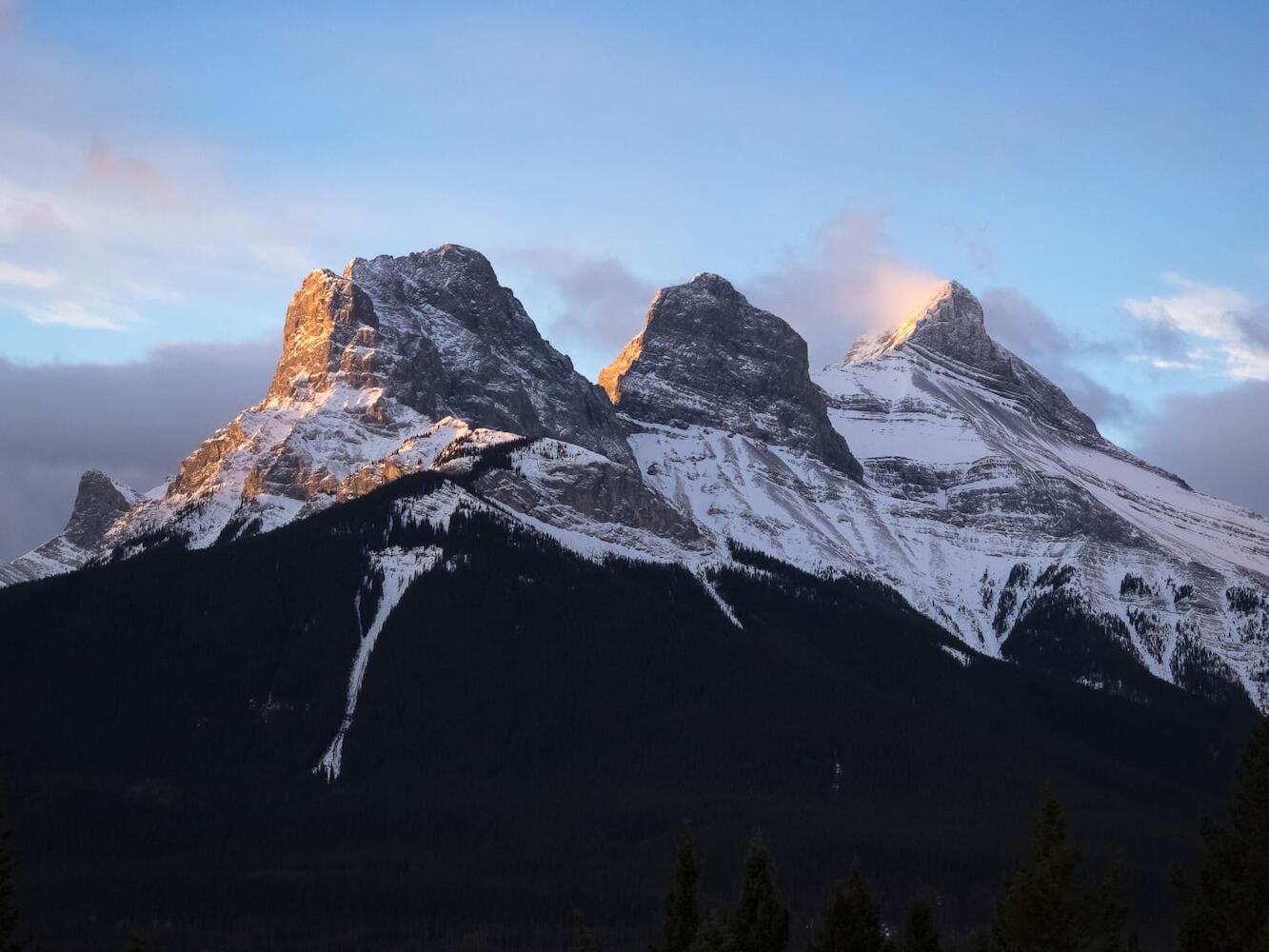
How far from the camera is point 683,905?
9531 cm

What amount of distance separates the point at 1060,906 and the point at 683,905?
23.3 m

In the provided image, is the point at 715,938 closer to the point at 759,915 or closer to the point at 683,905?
the point at 759,915

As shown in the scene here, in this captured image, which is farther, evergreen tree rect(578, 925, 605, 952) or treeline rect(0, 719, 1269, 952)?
evergreen tree rect(578, 925, 605, 952)

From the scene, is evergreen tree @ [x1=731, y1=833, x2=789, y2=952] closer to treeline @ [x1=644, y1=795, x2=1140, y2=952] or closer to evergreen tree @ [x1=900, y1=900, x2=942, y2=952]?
treeline @ [x1=644, y1=795, x2=1140, y2=952]

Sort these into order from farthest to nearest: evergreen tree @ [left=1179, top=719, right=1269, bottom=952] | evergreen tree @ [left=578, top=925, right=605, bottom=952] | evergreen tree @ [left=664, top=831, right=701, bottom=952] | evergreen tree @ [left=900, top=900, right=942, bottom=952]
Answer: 1. evergreen tree @ [left=664, top=831, right=701, bottom=952]
2. evergreen tree @ [left=578, top=925, right=605, bottom=952]
3. evergreen tree @ [left=900, top=900, right=942, bottom=952]
4. evergreen tree @ [left=1179, top=719, right=1269, bottom=952]

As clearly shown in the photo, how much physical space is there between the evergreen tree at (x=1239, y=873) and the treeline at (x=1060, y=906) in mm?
38

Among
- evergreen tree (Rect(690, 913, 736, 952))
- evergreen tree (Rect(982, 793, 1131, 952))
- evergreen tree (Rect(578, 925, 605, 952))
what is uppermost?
evergreen tree (Rect(982, 793, 1131, 952))

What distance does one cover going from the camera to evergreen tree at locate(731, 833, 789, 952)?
86375 mm

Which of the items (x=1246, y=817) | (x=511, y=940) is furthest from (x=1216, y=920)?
(x=511, y=940)

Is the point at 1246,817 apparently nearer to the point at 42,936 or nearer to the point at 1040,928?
the point at 1040,928

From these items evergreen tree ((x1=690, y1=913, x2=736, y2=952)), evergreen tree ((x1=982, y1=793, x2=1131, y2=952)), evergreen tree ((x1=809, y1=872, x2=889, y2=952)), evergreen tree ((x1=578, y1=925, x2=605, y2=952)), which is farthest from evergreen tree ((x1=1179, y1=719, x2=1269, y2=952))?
evergreen tree ((x1=578, y1=925, x2=605, y2=952))

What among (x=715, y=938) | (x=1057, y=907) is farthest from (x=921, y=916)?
(x=1057, y=907)

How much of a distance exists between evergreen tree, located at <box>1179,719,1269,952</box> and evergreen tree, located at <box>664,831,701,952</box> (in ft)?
73.2

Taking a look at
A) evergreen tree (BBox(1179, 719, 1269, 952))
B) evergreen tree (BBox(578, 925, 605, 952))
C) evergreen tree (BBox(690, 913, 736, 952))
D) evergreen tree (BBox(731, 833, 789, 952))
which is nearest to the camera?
evergreen tree (BBox(1179, 719, 1269, 952))
